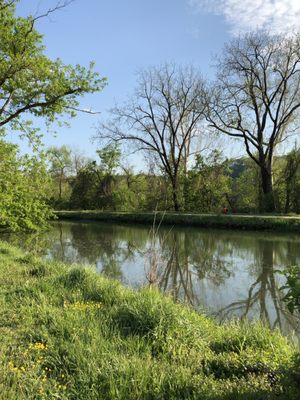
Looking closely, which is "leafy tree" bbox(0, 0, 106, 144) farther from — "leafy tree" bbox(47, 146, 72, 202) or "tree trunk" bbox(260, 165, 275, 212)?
"leafy tree" bbox(47, 146, 72, 202)

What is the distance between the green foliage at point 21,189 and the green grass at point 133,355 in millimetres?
6828

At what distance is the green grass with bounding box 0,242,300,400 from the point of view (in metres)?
3.25

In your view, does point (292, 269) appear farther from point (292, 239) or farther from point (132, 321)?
point (292, 239)

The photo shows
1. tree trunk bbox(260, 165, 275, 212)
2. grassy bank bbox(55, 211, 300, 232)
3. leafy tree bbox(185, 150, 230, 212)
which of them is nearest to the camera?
grassy bank bbox(55, 211, 300, 232)

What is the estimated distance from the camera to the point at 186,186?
118ft

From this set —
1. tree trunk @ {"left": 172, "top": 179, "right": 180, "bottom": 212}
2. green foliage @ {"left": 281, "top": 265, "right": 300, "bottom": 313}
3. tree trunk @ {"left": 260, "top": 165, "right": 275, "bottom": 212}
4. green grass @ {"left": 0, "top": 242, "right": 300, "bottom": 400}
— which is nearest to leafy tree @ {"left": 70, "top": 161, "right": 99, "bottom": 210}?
tree trunk @ {"left": 172, "top": 179, "right": 180, "bottom": 212}

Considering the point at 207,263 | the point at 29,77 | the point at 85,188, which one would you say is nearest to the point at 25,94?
the point at 29,77

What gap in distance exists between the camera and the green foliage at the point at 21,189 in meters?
12.2

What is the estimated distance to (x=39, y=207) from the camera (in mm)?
14008

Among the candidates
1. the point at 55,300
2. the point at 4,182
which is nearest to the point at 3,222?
the point at 4,182

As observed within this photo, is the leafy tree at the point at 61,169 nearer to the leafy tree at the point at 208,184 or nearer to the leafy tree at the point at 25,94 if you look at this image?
the leafy tree at the point at 208,184

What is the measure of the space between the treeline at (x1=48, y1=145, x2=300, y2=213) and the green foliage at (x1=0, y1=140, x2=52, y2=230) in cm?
1273

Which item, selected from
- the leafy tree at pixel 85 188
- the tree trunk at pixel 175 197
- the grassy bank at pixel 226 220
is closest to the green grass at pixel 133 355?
the grassy bank at pixel 226 220

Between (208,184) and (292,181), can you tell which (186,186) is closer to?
(208,184)
